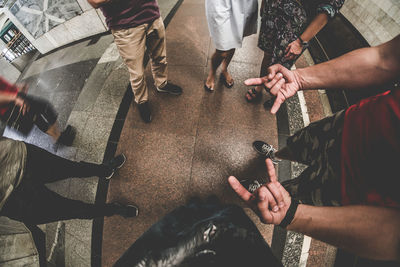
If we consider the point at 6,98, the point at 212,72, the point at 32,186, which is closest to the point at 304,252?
the point at 212,72

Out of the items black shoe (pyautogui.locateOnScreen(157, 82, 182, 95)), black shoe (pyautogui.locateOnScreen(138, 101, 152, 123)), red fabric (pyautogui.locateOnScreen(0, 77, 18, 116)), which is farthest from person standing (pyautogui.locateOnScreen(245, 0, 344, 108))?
red fabric (pyautogui.locateOnScreen(0, 77, 18, 116))

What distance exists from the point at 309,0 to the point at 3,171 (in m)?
3.03

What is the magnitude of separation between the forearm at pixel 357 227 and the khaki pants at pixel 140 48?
2.19 metres

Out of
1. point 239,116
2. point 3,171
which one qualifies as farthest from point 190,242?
point 239,116

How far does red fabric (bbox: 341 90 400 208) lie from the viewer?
0.87 meters

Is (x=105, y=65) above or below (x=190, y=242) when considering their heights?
above

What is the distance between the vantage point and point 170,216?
1.35 metres

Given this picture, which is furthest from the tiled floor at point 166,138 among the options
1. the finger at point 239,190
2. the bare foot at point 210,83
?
the finger at point 239,190

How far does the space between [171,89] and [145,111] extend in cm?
64

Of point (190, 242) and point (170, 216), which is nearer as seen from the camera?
point (190, 242)

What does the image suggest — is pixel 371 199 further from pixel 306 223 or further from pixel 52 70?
pixel 52 70

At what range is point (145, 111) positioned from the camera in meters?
2.50

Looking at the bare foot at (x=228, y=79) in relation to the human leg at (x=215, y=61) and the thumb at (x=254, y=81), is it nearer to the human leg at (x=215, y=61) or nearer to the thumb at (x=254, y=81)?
the human leg at (x=215, y=61)

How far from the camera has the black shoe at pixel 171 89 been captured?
279cm
